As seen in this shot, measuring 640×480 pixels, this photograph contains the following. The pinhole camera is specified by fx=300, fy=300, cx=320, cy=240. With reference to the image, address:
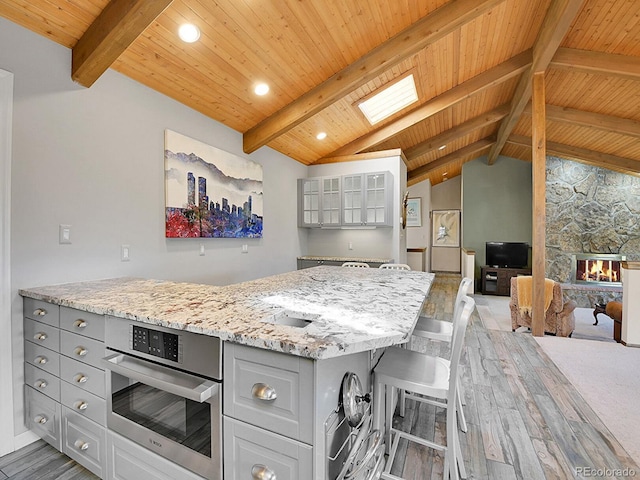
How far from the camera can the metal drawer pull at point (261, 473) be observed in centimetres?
96

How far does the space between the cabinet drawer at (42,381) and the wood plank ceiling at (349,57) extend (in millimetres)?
1914

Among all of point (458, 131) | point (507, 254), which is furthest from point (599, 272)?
point (458, 131)

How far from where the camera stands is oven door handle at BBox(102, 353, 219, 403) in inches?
41.0

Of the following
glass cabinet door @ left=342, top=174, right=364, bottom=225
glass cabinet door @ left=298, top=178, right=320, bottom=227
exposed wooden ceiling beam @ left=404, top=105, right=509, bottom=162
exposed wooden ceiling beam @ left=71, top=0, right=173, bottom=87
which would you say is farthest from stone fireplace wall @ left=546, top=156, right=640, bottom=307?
exposed wooden ceiling beam @ left=71, top=0, right=173, bottom=87

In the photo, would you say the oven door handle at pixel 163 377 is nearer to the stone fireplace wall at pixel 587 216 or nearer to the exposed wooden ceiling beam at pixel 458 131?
the exposed wooden ceiling beam at pixel 458 131

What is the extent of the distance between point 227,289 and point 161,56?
195 centimetres

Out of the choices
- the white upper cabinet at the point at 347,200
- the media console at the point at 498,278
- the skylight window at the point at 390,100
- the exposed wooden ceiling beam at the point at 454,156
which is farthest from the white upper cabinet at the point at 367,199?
the media console at the point at 498,278

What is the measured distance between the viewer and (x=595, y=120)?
4816 mm

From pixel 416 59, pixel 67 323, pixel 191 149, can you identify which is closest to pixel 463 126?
pixel 416 59

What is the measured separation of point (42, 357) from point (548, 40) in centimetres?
508

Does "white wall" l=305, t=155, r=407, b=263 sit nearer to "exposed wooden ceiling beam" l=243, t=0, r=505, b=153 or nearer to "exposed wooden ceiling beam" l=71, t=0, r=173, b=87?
"exposed wooden ceiling beam" l=243, t=0, r=505, b=153

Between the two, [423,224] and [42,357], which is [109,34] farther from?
[423,224]

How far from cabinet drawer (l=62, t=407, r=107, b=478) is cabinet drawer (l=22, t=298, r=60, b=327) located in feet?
1.57

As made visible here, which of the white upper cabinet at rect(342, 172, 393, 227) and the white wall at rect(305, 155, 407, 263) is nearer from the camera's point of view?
the white upper cabinet at rect(342, 172, 393, 227)
